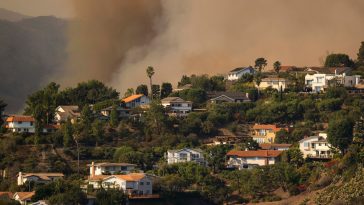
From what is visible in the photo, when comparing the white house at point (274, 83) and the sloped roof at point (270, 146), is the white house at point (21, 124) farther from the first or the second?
the white house at point (274, 83)

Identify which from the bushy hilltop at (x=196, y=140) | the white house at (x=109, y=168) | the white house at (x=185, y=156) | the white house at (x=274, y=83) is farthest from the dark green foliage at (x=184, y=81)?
the white house at (x=109, y=168)

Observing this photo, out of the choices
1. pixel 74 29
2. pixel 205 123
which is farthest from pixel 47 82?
pixel 205 123

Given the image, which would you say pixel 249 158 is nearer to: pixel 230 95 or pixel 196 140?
pixel 196 140

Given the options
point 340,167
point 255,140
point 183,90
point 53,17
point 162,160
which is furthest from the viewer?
point 53,17

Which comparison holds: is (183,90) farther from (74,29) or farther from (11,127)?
(11,127)

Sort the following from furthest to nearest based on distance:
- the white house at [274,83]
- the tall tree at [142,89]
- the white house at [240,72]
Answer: the white house at [240,72] < the tall tree at [142,89] < the white house at [274,83]

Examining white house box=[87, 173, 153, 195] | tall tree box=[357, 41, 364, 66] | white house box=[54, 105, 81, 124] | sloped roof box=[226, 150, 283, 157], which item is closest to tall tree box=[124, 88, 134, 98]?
white house box=[54, 105, 81, 124]
